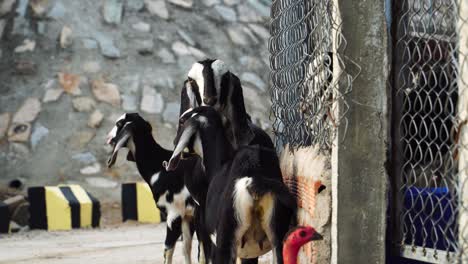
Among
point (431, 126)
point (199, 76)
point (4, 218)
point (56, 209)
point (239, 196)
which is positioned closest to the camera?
point (431, 126)

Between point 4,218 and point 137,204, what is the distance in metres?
1.58

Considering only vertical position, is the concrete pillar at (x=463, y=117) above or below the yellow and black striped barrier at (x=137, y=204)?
above

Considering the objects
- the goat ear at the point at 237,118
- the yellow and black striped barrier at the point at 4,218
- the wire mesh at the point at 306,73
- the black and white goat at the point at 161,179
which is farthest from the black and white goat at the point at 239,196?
the yellow and black striped barrier at the point at 4,218

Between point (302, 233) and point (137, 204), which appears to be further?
point (137, 204)

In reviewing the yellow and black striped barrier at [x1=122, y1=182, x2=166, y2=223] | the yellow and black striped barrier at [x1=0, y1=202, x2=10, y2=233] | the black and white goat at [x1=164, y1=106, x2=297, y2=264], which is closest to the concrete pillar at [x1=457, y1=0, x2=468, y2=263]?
the black and white goat at [x1=164, y1=106, x2=297, y2=264]

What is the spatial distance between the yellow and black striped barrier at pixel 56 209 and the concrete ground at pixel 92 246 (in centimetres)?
20

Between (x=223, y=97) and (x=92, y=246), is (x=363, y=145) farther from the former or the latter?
(x=92, y=246)

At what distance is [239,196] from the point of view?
12.8 feet

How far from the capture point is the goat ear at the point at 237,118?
5074 millimetres

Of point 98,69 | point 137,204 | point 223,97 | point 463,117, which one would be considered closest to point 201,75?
point 223,97

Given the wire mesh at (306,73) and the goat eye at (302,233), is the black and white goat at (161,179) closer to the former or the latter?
the wire mesh at (306,73)

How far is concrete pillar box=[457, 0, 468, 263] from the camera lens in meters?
3.35

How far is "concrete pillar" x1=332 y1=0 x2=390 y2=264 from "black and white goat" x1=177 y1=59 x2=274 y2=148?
1301mm

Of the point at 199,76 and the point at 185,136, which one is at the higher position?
the point at 199,76
